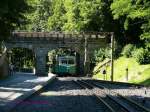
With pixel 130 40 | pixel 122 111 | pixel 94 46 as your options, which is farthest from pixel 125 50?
pixel 122 111

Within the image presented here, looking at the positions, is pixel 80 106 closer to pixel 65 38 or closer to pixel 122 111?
pixel 122 111

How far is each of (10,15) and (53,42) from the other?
5802cm

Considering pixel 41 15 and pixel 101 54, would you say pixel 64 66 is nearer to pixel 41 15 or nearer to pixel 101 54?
pixel 101 54

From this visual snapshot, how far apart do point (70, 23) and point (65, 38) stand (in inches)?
135

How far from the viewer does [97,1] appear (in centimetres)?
7150

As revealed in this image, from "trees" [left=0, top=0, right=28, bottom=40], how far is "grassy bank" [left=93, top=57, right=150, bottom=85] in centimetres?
2143

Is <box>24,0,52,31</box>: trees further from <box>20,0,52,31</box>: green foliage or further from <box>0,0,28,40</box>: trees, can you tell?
<box>0,0,28,40</box>: trees

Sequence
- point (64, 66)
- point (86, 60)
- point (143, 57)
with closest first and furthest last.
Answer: point (143, 57) → point (64, 66) → point (86, 60)

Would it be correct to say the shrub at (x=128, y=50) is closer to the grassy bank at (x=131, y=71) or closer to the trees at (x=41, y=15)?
the grassy bank at (x=131, y=71)

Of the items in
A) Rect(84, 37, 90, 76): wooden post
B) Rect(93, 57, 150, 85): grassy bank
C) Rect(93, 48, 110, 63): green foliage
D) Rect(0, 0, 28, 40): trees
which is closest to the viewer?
Rect(0, 0, 28, 40): trees

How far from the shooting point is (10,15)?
21672mm

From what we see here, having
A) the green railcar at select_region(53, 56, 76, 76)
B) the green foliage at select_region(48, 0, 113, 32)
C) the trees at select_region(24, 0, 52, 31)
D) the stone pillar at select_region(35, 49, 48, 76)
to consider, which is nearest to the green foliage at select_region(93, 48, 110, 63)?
the green foliage at select_region(48, 0, 113, 32)

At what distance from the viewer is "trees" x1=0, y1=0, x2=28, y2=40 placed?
2007 centimetres

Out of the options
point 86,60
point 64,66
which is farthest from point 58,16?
point 64,66
